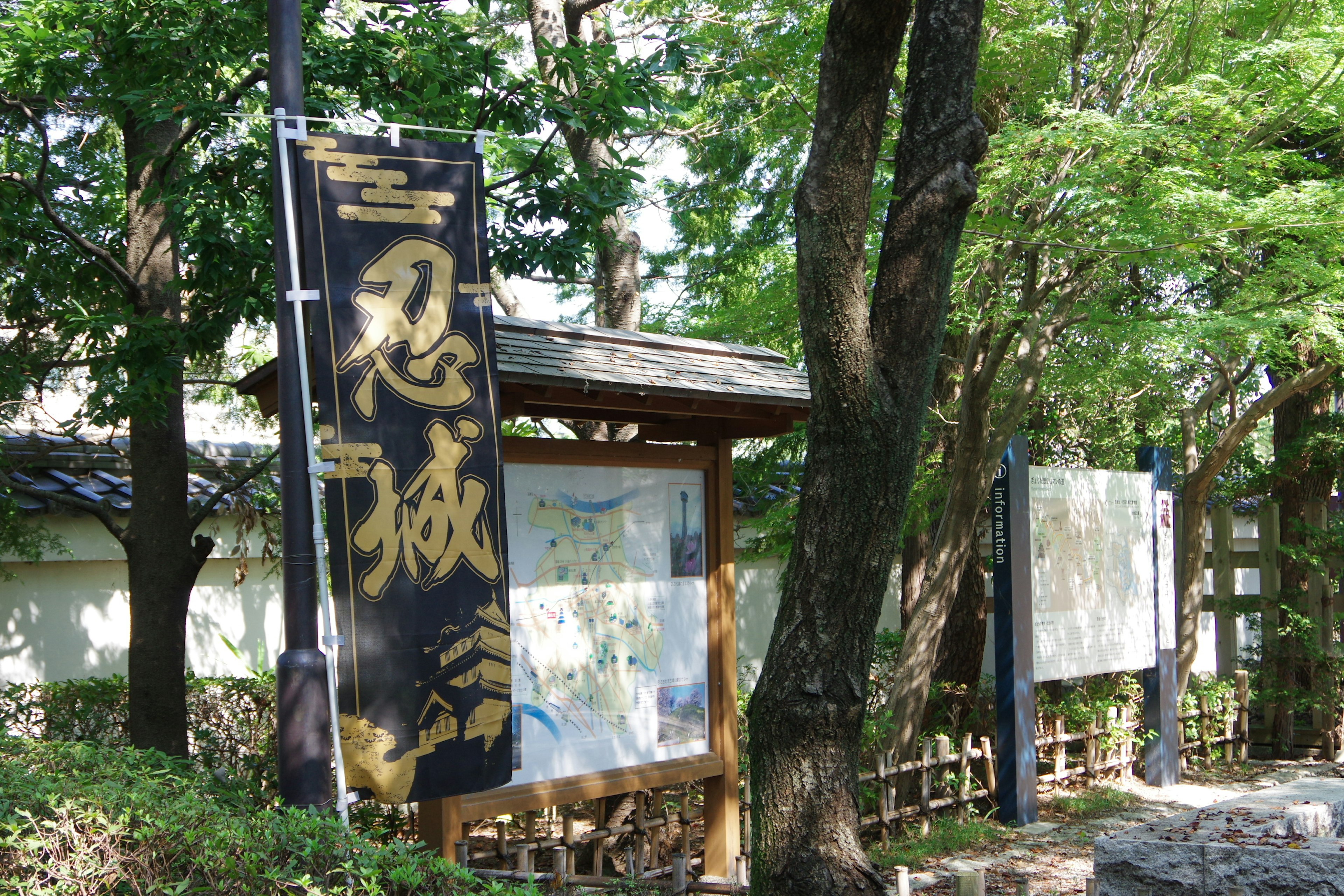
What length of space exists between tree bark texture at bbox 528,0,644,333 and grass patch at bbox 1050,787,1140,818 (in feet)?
21.0

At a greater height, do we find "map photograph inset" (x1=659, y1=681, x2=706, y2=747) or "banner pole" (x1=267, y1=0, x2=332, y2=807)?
"banner pole" (x1=267, y1=0, x2=332, y2=807)

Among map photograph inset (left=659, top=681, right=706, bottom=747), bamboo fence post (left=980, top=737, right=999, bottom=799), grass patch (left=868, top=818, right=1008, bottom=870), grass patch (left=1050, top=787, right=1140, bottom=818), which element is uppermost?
map photograph inset (left=659, top=681, right=706, bottom=747)

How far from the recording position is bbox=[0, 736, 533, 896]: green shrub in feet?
10.6

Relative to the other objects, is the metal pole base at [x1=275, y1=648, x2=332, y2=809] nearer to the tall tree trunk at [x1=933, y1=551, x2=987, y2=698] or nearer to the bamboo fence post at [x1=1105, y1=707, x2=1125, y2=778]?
the tall tree trunk at [x1=933, y1=551, x2=987, y2=698]

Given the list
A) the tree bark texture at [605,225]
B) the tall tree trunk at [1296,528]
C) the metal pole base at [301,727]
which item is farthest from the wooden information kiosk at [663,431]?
the tall tree trunk at [1296,528]

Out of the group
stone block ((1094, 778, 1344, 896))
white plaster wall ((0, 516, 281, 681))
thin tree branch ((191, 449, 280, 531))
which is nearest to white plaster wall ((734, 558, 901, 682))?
white plaster wall ((0, 516, 281, 681))

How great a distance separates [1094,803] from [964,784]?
6.33 feet

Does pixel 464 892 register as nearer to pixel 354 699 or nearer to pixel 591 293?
pixel 354 699

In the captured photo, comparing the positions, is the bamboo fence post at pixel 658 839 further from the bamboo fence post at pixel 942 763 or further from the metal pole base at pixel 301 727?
the metal pole base at pixel 301 727

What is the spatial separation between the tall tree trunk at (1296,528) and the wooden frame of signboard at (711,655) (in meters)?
8.93

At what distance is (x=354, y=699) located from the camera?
473 centimetres

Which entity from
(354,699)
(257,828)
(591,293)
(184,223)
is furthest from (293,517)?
(591,293)

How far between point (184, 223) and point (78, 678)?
191 inches

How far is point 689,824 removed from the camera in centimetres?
743
